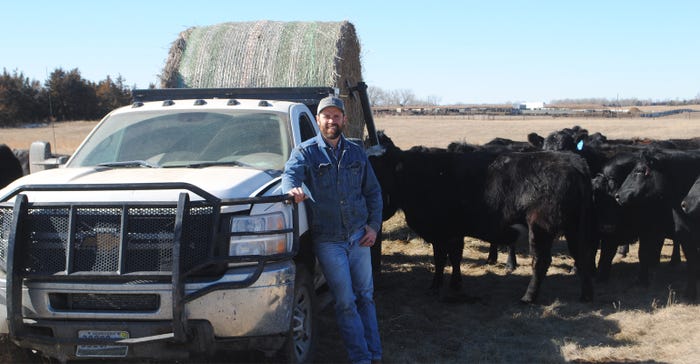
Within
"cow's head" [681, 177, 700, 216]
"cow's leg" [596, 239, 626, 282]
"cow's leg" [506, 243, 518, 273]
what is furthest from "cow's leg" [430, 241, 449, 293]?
"cow's head" [681, 177, 700, 216]

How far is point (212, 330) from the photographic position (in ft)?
13.5

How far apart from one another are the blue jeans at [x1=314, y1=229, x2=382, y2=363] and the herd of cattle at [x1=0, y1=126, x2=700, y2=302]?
316cm

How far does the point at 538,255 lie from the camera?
740cm

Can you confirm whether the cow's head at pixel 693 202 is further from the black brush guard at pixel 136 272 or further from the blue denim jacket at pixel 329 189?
the black brush guard at pixel 136 272

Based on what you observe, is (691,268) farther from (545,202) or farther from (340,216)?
(340,216)

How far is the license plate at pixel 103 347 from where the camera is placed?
13.3 feet

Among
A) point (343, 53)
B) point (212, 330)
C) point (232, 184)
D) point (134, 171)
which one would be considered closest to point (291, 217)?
point (232, 184)

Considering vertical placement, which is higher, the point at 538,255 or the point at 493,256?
the point at 538,255

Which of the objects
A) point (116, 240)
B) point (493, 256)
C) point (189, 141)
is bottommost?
point (493, 256)

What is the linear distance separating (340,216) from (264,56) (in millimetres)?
5719

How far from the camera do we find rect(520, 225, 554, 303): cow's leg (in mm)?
7375

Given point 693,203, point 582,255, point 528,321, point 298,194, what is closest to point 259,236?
point 298,194

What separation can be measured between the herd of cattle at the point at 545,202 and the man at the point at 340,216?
3.18 m

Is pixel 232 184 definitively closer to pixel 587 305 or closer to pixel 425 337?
pixel 425 337
